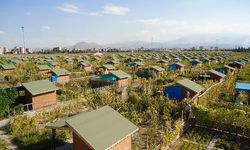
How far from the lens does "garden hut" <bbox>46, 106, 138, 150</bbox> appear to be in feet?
27.1

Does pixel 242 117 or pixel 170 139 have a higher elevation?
pixel 242 117

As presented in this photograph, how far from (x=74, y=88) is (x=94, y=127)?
16148 mm

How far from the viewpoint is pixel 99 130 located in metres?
8.75

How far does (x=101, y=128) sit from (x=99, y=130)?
167 mm

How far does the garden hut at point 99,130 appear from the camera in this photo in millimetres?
8250

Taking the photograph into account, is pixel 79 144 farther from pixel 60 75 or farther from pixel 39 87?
pixel 60 75

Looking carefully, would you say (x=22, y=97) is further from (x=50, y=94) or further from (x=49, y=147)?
(x=49, y=147)

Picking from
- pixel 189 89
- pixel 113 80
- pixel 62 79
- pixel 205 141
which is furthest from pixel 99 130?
pixel 62 79

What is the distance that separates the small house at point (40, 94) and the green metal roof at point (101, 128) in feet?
35.5

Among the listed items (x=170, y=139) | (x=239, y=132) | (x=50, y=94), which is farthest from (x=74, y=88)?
(x=239, y=132)

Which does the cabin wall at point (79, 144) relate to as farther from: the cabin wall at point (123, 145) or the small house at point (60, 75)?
the small house at point (60, 75)

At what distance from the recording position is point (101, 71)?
36.5 meters

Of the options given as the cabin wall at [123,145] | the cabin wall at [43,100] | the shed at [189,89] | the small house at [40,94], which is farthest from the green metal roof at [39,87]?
the cabin wall at [123,145]

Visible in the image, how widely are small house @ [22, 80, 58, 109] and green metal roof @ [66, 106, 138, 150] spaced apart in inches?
426
